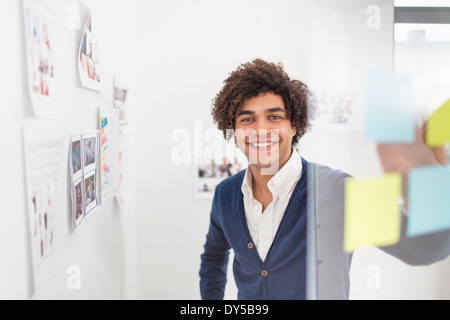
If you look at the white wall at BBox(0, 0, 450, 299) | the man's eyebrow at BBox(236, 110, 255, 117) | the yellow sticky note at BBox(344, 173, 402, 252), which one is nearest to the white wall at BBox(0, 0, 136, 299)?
the white wall at BBox(0, 0, 450, 299)

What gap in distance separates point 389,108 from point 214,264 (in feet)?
1.86

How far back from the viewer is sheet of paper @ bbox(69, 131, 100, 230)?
26.1 inches

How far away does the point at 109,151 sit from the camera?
0.84 meters

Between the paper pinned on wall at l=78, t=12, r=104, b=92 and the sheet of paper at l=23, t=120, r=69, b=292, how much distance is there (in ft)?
0.47

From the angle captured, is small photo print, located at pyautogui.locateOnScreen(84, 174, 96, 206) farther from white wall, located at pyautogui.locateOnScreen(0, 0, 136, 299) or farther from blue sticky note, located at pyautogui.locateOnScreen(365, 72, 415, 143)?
blue sticky note, located at pyautogui.locateOnScreen(365, 72, 415, 143)

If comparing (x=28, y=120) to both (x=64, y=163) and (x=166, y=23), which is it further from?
(x=166, y=23)

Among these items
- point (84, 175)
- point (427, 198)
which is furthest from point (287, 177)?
point (84, 175)

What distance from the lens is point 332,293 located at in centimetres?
67

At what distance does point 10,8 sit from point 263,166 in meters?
0.51

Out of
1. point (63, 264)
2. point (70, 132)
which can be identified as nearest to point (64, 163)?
point (70, 132)

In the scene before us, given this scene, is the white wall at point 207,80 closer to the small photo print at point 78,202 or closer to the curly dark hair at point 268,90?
the curly dark hair at point 268,90

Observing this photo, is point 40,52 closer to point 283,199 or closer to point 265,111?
point 265,111

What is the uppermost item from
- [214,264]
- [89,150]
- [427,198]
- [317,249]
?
[89,150]

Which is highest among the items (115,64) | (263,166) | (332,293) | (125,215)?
(115,64)
